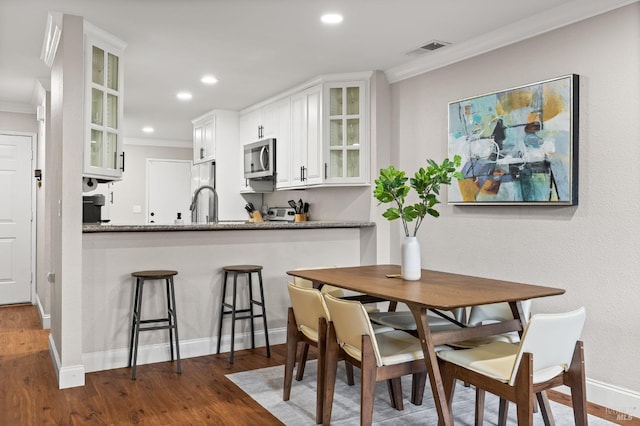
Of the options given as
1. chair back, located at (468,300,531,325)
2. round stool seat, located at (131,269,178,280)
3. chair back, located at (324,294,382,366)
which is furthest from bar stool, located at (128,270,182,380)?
chair back, located at (468,300,531,325)

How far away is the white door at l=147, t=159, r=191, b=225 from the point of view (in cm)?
889

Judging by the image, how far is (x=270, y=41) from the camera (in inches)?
148

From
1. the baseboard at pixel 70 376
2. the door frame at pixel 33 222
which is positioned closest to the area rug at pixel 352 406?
the baseboard at pixel 70 376

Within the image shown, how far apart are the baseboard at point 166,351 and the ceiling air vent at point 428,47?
2.53 meters

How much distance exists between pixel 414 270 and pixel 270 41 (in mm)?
2018

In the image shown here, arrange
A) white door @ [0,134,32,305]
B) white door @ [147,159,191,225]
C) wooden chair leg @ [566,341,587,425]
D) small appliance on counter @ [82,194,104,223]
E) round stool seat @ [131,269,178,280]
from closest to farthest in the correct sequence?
wooden chair leg @ [566,341,587,425], round stool seat @ [131,269,178,280], small appliance on counter @ [82,194,104,223], white door @ [0,134,32,305], white door @ [147,159,191,225]

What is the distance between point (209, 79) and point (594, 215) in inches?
138

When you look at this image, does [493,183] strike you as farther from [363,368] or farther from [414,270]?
[363,368]

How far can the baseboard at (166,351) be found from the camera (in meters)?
3.61

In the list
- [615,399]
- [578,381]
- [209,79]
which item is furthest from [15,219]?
[615,399]

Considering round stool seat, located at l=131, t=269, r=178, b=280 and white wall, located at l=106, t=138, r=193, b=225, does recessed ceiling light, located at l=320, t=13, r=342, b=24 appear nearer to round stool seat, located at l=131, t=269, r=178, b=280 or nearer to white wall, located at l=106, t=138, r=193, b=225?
round stool seat, located at l=131, t=269, r=178, b=280

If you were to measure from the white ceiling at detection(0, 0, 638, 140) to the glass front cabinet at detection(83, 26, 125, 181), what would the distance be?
13 cm

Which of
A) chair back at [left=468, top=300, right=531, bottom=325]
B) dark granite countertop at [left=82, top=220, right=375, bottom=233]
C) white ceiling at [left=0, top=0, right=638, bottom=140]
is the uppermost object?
white ceiling at [left=0, top=0, right=638, bottom=140]

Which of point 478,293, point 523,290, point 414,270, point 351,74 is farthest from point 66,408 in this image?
point 351,74
